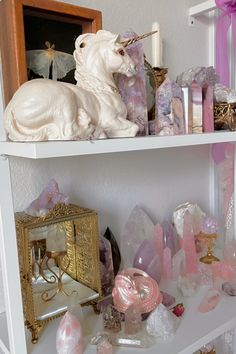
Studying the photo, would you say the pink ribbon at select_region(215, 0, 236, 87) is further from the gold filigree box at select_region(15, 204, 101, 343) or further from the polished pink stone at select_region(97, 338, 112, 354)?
the polished pink stone at select_region(97, 338, 112, 354)

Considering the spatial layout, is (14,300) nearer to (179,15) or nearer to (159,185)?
(159,185)

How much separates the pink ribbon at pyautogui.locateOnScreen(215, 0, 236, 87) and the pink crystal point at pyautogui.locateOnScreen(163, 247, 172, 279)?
20.4 inches

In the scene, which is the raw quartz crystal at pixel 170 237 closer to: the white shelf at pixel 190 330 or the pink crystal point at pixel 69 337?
the white shelf at pixel 190 330

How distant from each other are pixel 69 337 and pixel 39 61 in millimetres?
530

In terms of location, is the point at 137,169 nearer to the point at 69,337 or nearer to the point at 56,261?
the point at 56,261

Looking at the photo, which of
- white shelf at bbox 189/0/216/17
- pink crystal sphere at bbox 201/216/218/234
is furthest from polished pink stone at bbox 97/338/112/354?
white shelf at bbox 189/0/216/17

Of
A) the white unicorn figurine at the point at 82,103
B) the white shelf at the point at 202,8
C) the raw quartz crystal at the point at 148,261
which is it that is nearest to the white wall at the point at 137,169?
the white shelf at the point at 202,8

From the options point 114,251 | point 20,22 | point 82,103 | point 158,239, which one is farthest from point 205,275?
point 20,22

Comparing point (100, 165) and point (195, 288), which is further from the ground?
point (100, 165)

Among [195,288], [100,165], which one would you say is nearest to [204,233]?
[195,288]

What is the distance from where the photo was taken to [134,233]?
0.91m

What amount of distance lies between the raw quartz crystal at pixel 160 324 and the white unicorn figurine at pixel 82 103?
357mm

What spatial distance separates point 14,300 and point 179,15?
0.89 m

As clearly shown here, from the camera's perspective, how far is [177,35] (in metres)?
1.00
